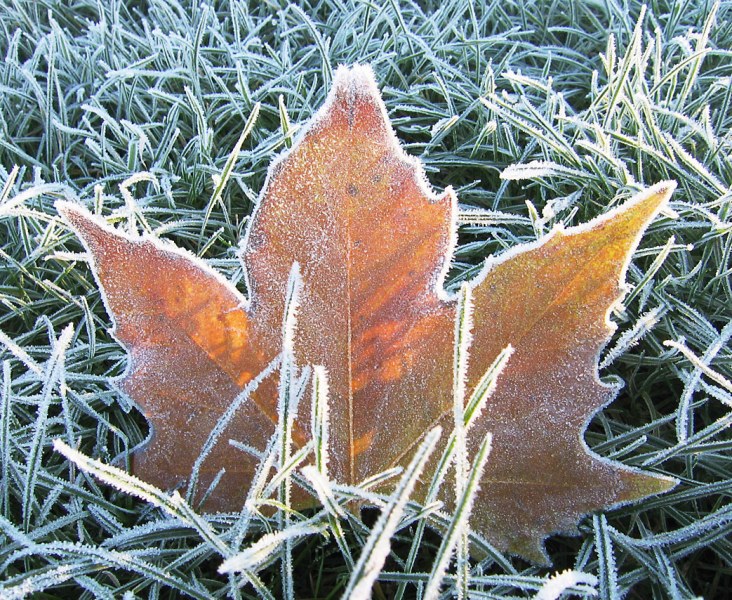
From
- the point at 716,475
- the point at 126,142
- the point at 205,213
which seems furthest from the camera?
the point at 126,142

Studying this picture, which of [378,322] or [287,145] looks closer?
[378,322]

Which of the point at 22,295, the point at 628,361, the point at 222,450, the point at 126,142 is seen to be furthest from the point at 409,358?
the point at 126,142

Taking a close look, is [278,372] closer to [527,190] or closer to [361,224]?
[361,224]
